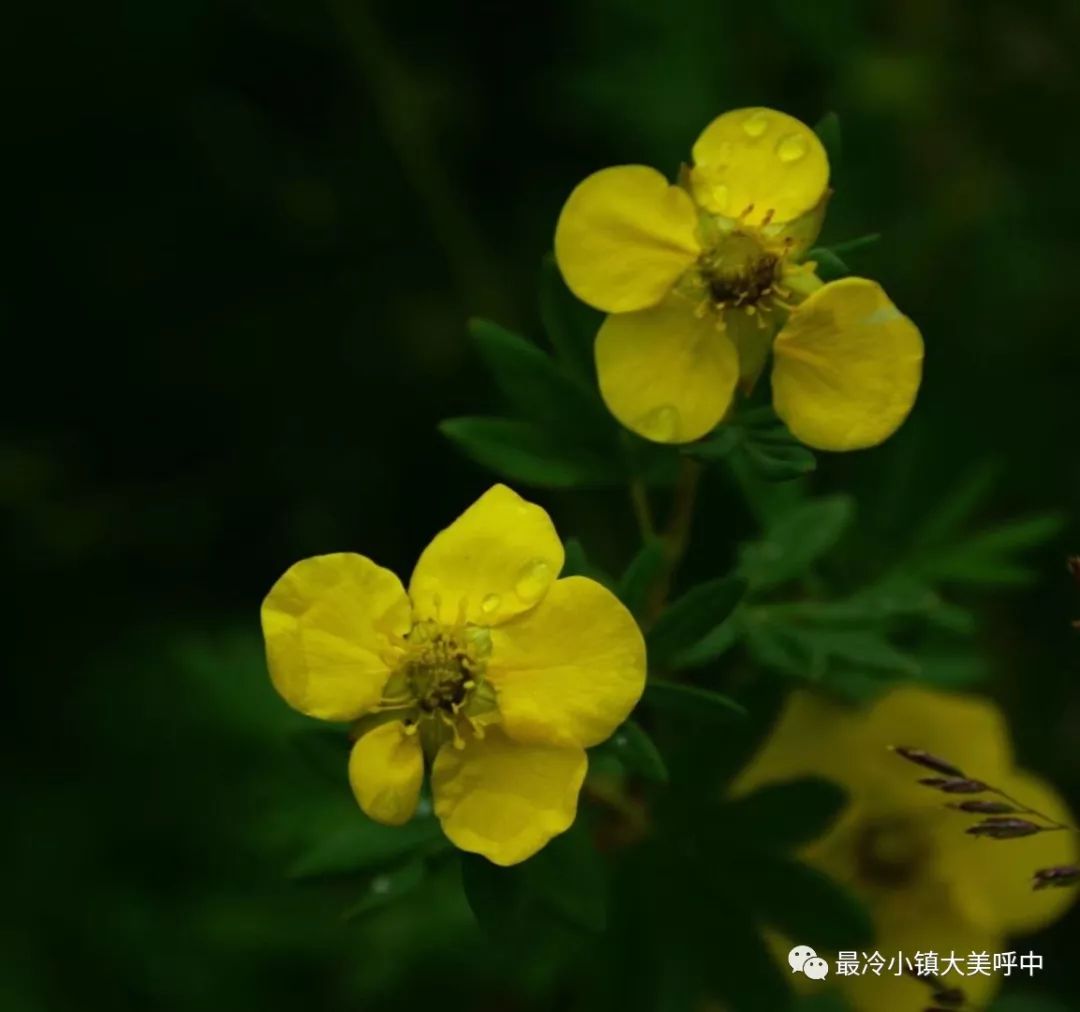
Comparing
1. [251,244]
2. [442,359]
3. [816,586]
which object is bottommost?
[816,586]

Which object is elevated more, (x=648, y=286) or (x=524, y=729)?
(x=648, y=286)

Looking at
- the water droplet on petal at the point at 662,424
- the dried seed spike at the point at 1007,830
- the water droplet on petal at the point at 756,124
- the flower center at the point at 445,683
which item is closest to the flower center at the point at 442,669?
the flower center at the point at 445,683

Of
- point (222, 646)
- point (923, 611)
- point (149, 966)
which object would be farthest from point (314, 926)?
point (923, 611)

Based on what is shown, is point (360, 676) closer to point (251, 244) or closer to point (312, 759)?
point (312, 759)

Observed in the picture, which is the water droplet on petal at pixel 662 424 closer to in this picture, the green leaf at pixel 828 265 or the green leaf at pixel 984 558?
the green leaf at pixel 828 265

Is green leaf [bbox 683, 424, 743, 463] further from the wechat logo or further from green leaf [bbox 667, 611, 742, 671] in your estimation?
the wechat logo

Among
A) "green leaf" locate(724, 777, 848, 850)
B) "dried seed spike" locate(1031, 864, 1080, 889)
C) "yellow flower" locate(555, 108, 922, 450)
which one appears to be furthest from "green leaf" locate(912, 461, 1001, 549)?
"dried seed spike" locate(1031, 864, 1080, 889)

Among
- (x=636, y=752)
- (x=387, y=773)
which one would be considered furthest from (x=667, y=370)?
(x=387, y=773)

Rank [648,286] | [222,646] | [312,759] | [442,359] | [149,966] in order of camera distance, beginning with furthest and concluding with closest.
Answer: [442,359] → [149,966] → [222,646] → [312,759] → [648,286]
